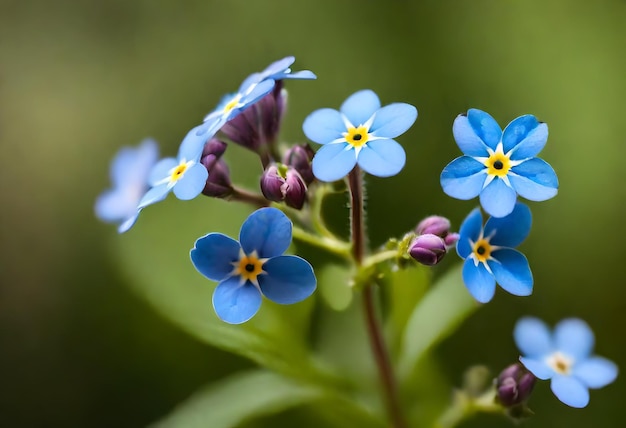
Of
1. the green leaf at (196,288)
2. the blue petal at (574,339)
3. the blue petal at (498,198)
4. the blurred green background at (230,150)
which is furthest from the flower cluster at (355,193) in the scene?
the blurred green background at (230,150)

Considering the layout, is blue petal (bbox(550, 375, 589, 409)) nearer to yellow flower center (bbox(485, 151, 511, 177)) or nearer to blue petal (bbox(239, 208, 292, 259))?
yellow flower center (bbox(485, 151, 511, 177))

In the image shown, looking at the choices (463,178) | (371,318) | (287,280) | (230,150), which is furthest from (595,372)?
(230,150)

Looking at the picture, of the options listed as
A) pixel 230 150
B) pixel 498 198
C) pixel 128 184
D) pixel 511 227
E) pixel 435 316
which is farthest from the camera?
pixel 230 150

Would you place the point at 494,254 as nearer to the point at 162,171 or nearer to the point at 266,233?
the point at 266,233

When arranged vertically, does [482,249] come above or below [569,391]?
above

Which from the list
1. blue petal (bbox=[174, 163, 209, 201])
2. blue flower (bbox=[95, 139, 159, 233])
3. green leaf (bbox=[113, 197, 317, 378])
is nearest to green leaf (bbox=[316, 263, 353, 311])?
green leaf (bbox=[113, 197, 317, 378])

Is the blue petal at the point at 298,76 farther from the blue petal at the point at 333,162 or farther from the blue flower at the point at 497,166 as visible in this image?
the blue flower at the point at 497,166
